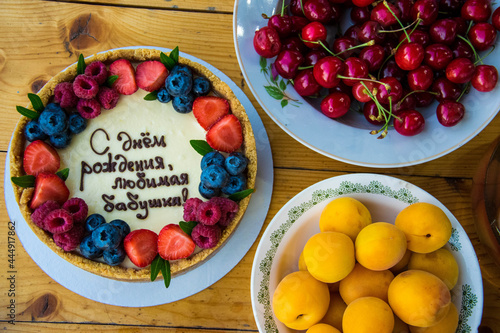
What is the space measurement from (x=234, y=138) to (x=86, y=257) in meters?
0.53

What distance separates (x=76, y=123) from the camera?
1.12 metres

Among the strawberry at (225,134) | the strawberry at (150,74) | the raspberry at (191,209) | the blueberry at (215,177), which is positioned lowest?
the raspberry at (191,209)

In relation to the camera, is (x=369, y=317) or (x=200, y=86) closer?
(x=369, y=317)

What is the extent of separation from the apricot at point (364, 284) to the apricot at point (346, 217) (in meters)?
0.09

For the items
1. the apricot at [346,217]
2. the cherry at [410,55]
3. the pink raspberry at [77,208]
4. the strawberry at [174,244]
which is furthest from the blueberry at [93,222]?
the cherry at [410,55]

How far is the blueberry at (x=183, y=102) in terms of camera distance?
44.4 inches

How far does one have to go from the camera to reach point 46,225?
1.03 m

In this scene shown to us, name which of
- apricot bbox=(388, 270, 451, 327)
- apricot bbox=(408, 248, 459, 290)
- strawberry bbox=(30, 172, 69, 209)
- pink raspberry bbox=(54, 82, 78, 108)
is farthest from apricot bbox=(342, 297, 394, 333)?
pink raspberry bbox=(54, 82, 78, 108)

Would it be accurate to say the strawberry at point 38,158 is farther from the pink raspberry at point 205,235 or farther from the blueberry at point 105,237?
the pink raspberry at point 205,235

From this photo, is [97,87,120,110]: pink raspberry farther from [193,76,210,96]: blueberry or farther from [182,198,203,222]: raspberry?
[182,198,203,222]: raspberry

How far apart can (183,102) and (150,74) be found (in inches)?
5.2

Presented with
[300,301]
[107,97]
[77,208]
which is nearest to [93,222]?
[77,208]

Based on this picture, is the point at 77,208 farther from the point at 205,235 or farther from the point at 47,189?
the point at 205,235

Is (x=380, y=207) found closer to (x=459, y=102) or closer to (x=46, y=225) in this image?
(x=459, y=102)
